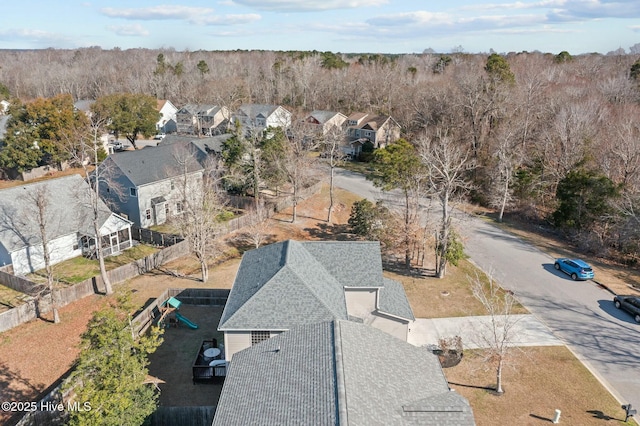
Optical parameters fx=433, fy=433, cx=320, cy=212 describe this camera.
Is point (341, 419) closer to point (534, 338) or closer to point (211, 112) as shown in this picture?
point (534, 338)

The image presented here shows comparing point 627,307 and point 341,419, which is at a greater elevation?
point 341,419

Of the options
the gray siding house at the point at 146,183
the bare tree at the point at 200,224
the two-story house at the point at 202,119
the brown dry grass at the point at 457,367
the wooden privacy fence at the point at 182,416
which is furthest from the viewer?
A: the two-story house at the point at 202,119

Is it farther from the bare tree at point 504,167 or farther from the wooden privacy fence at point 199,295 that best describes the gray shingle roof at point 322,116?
the wooden privacy fence at point 199,295

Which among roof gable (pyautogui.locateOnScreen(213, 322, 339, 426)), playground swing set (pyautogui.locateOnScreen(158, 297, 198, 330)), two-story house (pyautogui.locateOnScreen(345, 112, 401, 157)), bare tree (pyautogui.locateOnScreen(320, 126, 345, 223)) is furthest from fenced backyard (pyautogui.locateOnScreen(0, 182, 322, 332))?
two-story house (pyautogui.locateOnScreen(345, 112, 401, 157))

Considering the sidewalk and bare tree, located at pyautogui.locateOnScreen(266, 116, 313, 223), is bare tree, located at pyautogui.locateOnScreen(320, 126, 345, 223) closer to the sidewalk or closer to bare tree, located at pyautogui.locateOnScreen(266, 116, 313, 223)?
bare tree, located at pyautogui.locateOnScreen(266, 116, 313, 223)

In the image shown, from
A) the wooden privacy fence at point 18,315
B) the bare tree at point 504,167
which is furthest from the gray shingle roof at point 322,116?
the wooden privacy fence at point 18,315

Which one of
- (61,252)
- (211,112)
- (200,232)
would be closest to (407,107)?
(211,112)
